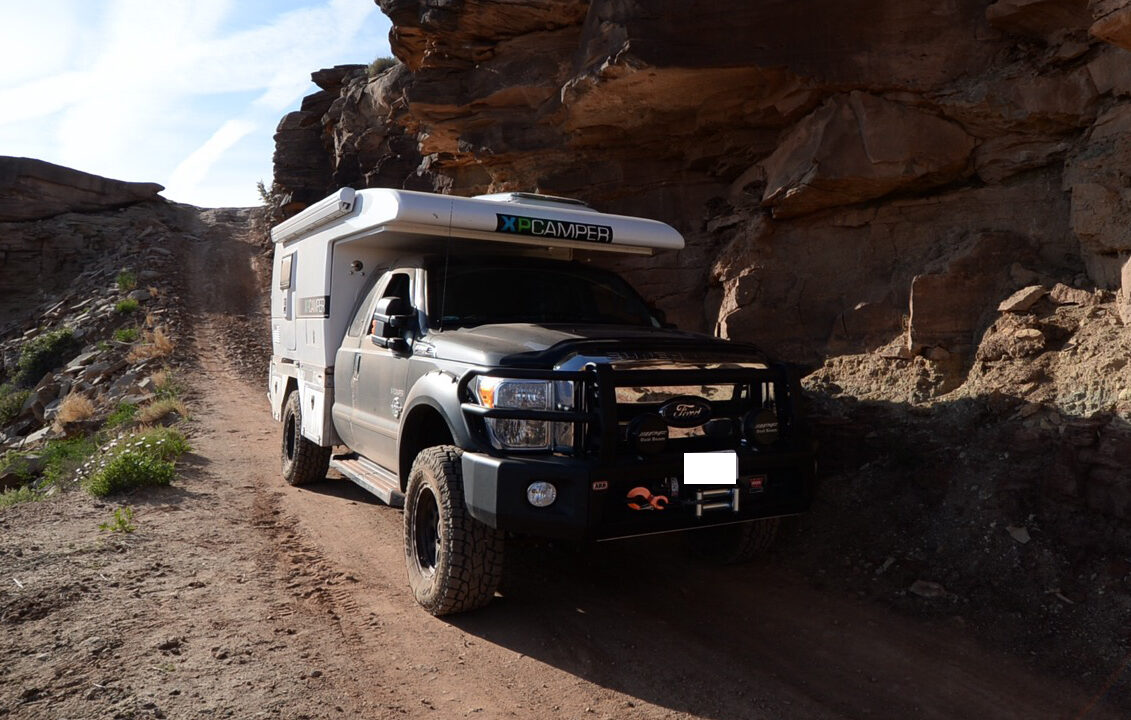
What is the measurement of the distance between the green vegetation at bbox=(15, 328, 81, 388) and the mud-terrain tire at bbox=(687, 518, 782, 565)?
19346mm

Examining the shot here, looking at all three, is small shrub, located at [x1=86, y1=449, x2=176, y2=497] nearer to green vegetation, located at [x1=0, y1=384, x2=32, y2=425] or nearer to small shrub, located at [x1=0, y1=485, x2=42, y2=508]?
small shrub, located at [x1=0, y1=485, x2=42, y2=508]

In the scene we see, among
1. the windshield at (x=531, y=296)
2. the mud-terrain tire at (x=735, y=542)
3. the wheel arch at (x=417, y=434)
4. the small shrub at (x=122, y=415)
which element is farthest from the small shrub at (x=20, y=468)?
the mud-terrain tire at (x=735, y=542)

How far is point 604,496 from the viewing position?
4.26 metres

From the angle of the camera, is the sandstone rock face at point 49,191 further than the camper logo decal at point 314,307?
Yes

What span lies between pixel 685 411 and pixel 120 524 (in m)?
4.55

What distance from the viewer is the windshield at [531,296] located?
19.2 ft

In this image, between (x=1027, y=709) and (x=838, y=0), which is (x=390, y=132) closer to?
(x=838, y=0)

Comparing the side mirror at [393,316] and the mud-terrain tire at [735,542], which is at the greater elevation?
the side mirror at [393,316]

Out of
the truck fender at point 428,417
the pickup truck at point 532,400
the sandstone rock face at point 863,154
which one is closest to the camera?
the pickup truck at point 532,400

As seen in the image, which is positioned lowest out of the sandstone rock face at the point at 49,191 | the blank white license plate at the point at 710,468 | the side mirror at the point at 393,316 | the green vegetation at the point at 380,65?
the blank white license plate at the point at 710,468

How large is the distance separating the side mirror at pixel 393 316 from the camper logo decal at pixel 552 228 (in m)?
0.87

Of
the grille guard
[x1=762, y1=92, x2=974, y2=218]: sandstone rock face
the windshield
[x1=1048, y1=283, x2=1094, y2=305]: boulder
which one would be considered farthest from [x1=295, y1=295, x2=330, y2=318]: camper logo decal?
[x1=1048, y1=283, x2=1094, y2=305]: boulder

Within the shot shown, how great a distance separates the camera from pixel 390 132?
23312 millimetres

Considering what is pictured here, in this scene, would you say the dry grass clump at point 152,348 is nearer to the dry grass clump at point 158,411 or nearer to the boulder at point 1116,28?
the dry grass clump at point 158,411
